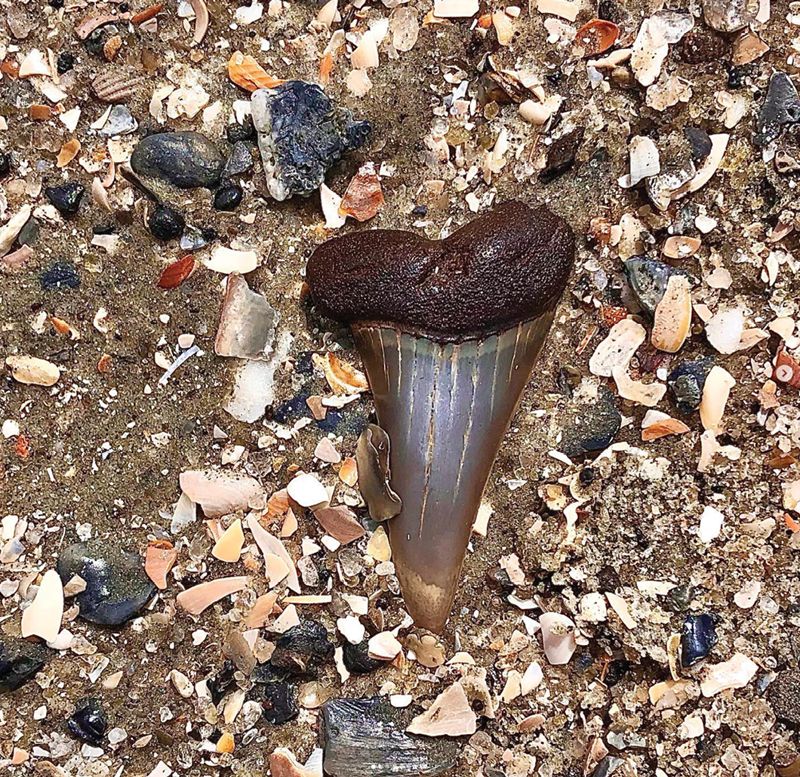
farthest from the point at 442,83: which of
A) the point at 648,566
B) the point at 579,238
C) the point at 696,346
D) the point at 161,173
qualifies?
the point at 648,566

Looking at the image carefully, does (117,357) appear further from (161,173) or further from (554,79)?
(554,79)

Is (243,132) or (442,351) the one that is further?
(243,132)

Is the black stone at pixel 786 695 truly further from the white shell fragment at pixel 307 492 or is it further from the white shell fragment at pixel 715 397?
the white shell fragment at pixel 307 492

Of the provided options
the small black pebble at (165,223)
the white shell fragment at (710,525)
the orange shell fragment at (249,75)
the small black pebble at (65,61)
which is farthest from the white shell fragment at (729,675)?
the small black pebble at (65,61)

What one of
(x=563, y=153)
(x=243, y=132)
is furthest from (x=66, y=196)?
(x=563, y=153)

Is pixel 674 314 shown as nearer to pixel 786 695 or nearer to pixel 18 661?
pixel 786 695

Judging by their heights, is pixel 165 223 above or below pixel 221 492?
above
